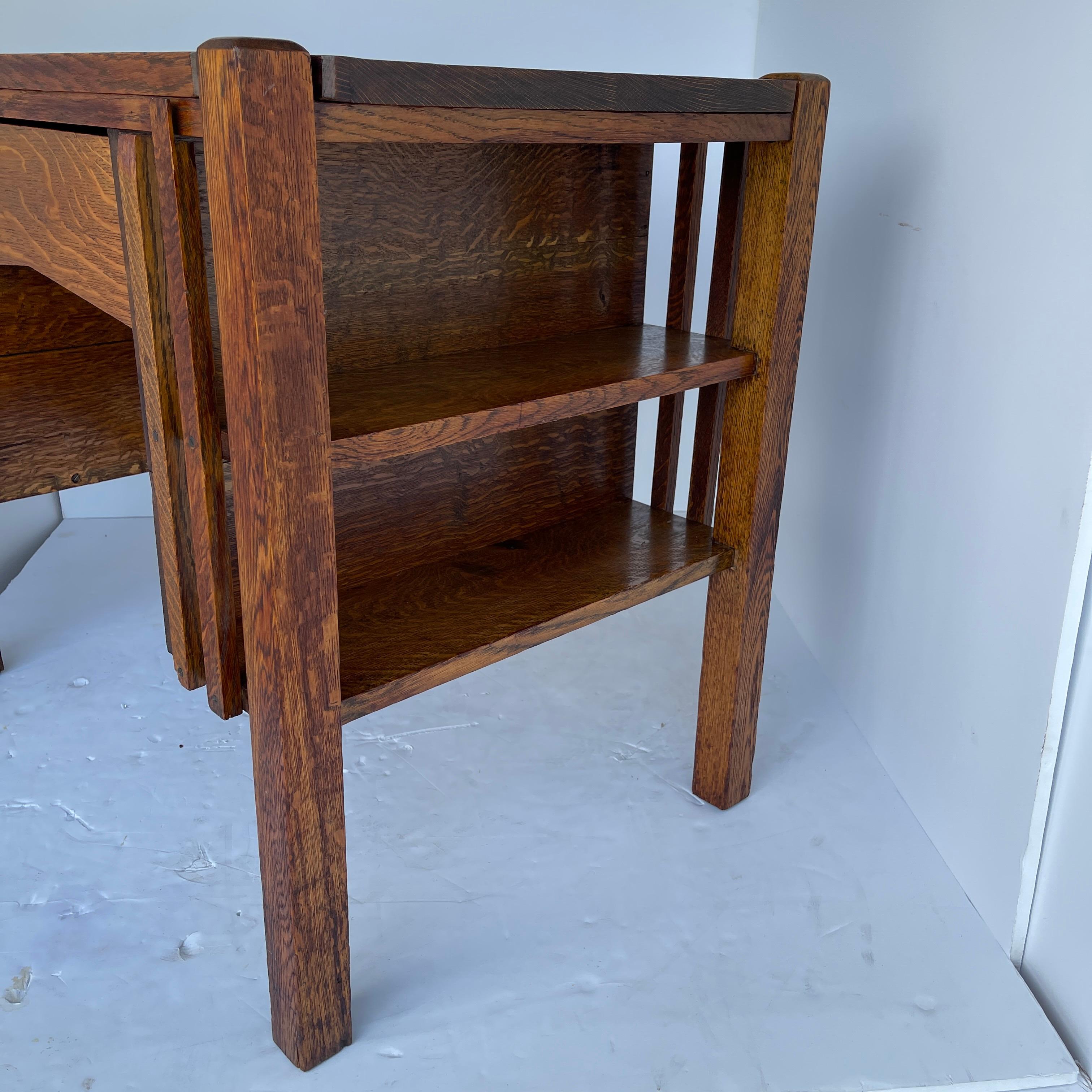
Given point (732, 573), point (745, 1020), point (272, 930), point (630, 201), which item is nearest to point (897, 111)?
point (630, 201)

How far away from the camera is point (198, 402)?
101cm

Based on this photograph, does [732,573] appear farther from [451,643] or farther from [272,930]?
[272,930]

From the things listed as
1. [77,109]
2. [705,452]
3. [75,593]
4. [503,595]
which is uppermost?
[77,109]

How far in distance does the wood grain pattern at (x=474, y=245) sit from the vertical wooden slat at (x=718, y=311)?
0.47 feet

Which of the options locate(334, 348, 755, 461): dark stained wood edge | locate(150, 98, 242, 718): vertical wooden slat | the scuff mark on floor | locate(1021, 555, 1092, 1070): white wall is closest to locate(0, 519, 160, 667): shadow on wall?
the scuff mark on floor

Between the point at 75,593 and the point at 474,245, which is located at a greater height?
the point at 474,245

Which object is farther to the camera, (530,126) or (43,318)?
(43,318)

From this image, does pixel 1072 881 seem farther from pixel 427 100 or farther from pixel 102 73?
pixel 102 73

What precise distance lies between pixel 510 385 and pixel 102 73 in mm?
511

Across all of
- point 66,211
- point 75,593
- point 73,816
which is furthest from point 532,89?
point 75,593

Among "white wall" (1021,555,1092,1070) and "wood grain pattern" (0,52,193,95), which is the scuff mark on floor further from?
"white wall" (1021,555,1092,1070)

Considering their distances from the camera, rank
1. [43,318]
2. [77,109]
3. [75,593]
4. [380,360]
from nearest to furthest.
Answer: [77,109]
[380,360]
[43,318]
[75,593]

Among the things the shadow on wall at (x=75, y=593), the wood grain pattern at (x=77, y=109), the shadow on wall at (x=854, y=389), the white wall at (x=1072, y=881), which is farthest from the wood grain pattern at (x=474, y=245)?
the shadow on wall at (x=75, y=593)

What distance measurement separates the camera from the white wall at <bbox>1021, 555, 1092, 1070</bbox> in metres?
1.19
